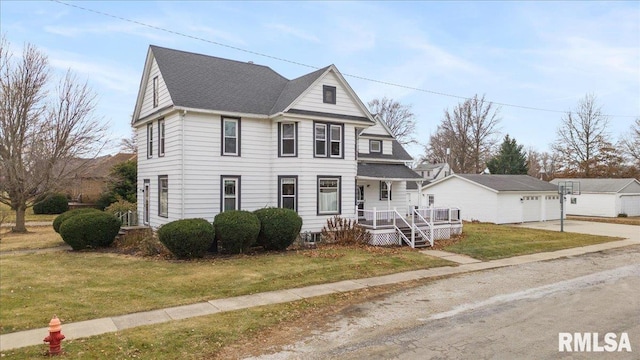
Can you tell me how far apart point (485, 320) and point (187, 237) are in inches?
387

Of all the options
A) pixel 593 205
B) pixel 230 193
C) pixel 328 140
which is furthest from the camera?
pixel 593 205

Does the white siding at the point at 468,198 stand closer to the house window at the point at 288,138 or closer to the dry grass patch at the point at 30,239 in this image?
the house window at the point at 288,138

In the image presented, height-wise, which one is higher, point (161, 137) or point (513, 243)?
point (161, 137)

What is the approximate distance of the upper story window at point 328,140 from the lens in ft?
59.2

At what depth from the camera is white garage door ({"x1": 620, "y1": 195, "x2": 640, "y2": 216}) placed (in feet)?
128

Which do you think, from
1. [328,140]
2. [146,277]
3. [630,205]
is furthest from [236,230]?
[630,205]

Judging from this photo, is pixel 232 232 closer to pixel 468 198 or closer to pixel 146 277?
pixel 146 277

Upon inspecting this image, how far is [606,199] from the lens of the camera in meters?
38.9

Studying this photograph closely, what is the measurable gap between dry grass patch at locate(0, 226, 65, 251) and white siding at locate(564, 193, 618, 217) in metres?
45.5

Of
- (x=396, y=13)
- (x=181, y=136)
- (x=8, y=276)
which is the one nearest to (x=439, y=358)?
(x=8, y=276)

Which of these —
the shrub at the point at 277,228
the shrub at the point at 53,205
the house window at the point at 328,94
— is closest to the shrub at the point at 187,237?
the shrub at the point at 277,228

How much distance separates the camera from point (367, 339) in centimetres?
694

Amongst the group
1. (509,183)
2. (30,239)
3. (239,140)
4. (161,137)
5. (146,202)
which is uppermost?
(161,137)

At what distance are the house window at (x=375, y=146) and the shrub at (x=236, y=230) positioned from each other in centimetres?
1130
